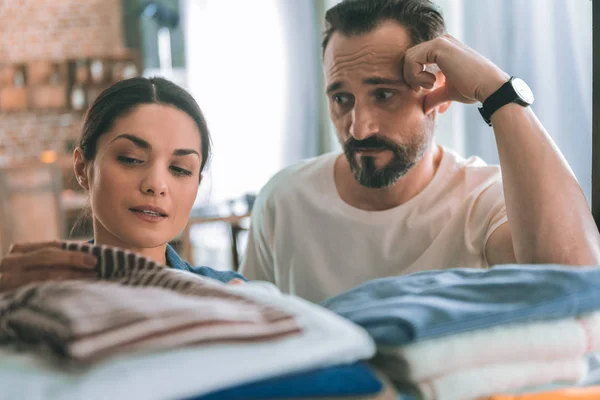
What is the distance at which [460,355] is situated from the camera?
490mm

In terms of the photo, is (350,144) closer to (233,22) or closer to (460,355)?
(460,355)

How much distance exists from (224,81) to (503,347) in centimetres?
427

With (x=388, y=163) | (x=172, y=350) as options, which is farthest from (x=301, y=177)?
(x=172, y=350)

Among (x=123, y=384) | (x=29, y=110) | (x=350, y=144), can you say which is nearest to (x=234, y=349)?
(x=123, y=384)

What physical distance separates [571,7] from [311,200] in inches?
34.4

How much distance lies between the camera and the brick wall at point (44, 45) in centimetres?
653

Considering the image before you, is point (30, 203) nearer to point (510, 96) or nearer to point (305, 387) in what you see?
point (510, 96)

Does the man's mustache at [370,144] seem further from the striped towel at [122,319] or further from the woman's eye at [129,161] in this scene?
the striped towel at [122,319]

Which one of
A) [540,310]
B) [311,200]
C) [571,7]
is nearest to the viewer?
[540,310]

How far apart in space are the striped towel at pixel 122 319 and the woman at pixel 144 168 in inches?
11.2

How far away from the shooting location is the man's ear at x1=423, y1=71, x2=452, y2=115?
1152 mm

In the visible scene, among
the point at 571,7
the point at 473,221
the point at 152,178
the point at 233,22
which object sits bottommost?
the point at 473,221

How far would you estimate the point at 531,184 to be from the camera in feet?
2.99

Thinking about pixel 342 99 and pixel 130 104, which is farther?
pixel 342 99
